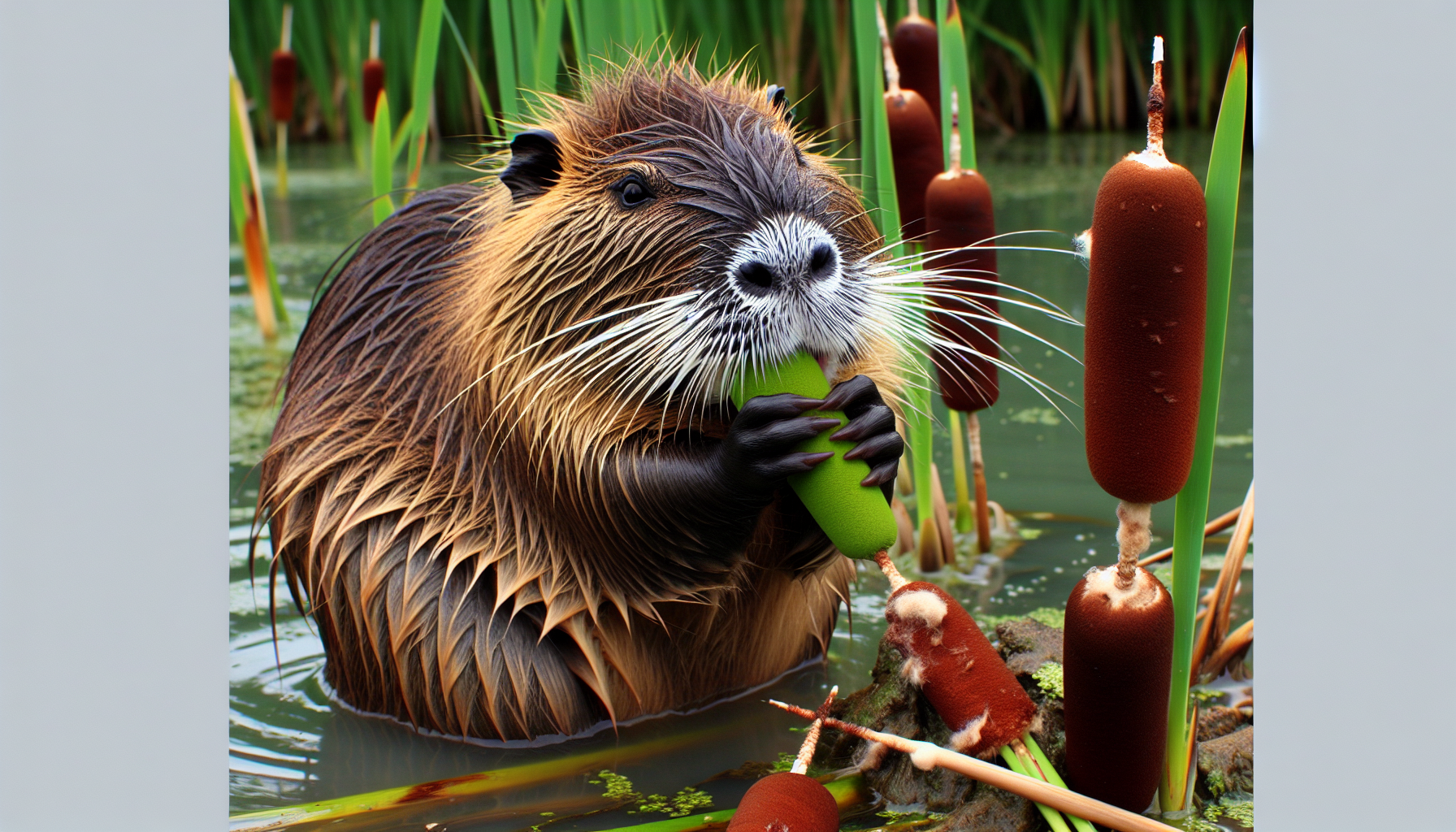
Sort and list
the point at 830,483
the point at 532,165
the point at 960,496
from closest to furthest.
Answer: the point at 830,483
the point at 532,165
the point at 960,496

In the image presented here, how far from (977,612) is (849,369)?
0.83 metres

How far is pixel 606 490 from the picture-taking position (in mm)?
2256

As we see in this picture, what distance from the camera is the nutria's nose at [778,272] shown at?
2025mm

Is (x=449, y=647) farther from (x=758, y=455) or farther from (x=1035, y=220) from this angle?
(x=1035, y=220)

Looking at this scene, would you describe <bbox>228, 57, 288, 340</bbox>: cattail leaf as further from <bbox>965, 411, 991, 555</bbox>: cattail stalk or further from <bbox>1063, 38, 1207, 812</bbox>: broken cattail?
<bbox>1063, 38, 1207, 812</bbox>: broken cattail

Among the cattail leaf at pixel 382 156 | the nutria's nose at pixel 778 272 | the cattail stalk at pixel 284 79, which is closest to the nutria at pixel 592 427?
the nutria's nose at pixel 778 272

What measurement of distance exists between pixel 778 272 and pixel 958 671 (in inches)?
25.0

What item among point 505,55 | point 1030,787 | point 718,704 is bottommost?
point 718,704

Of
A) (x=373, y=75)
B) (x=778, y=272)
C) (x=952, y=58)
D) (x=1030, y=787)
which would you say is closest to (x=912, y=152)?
(x=952, y=58)

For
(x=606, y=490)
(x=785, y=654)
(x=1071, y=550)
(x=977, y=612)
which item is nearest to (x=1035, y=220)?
(x=1071, y=550)

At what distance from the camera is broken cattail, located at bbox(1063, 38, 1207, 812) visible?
151 centimetres

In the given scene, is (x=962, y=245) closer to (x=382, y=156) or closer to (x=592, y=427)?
(x=592, y=427)

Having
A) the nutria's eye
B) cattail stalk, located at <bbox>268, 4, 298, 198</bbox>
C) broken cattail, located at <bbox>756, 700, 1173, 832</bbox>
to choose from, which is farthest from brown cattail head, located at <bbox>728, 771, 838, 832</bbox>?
cattail stalk, located at <bbox>268, 4, 298, 198</bbox>

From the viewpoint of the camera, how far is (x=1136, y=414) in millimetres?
1568
